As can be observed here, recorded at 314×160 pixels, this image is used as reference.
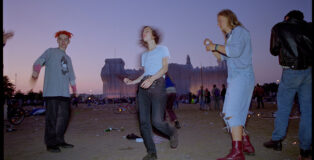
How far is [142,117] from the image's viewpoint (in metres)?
3.06

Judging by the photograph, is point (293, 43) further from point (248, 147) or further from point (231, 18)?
point (248, 147)

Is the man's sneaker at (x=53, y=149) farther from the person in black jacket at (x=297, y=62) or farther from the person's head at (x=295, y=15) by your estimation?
the person's head at (x=295, y=15)

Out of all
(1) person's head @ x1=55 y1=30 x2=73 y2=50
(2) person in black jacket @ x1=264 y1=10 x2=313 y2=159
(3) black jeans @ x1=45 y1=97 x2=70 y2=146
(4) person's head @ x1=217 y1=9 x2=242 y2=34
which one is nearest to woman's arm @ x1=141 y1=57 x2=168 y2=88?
(4) person's head @ x1=217 y1=9 x2=242 y2=34

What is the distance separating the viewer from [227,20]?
288 cm

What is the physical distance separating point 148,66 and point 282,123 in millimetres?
1897

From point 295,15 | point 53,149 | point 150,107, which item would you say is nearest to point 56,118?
point 53,149

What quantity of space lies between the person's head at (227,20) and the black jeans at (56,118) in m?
2.75

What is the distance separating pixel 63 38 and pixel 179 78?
7426 centimetres

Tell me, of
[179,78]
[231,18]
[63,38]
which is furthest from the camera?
[179,78]

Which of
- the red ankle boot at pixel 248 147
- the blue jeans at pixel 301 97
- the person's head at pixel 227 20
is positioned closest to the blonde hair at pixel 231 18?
the person's head at pixel 227 20

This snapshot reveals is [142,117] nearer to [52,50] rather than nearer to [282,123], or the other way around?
[282,123]

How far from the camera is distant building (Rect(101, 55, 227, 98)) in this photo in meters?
74.9

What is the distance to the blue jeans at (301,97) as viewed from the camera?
2607 millimetres

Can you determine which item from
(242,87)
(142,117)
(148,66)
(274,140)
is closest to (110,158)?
(142,117)
